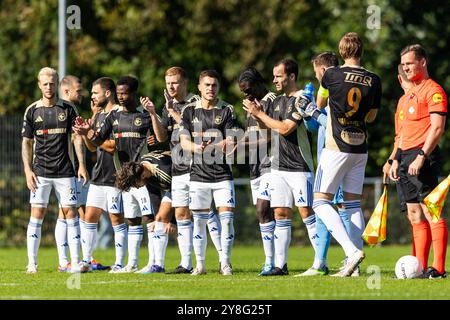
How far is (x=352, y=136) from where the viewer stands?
37.8 ft

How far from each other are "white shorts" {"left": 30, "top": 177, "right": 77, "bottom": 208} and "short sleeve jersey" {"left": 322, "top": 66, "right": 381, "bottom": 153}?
3.72 metres

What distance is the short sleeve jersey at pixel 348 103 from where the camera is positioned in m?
11.4

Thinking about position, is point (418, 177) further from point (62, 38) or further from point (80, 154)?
point (62, 38)

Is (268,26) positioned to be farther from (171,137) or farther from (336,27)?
(171,137)

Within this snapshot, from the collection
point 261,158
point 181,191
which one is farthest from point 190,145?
point 261,158

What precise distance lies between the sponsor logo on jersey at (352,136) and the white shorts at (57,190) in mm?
3919

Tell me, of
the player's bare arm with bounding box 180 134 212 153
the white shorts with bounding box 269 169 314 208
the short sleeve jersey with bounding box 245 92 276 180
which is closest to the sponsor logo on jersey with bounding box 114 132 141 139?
the player's bare arm with bounding box 180 134 212 153

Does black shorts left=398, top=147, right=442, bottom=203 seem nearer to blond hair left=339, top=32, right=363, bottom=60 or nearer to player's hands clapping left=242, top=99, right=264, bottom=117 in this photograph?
blond hair left=339, top=32, right=363, bottom=60

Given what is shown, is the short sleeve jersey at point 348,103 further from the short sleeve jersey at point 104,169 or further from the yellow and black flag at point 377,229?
the short sleeve jersey at point 104,169

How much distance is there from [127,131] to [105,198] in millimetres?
943

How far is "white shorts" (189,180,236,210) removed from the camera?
41.5 ft

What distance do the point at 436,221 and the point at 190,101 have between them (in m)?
3.61
